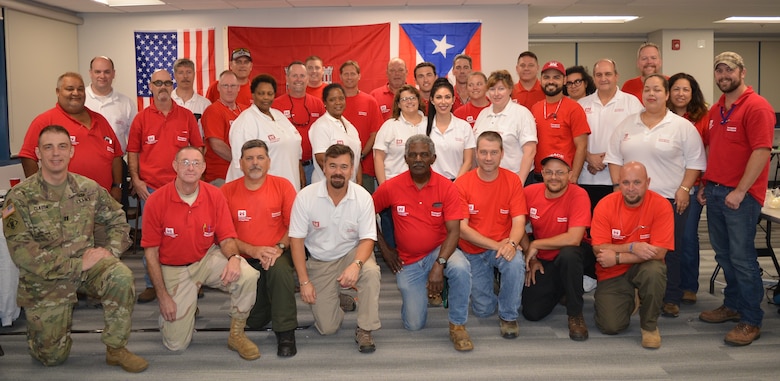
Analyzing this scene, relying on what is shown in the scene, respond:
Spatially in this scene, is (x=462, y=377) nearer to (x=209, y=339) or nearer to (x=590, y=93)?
(x=209, y=339)

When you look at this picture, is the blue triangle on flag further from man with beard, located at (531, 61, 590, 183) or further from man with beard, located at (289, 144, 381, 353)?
man with beard, located at (289, 144, 381, 353)

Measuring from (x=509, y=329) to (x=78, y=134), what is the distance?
3244 millimetres

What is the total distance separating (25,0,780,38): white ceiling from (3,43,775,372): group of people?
3678 millimetres

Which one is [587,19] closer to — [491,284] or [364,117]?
[364,117]

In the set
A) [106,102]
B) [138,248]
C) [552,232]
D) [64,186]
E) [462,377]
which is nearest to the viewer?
[462,377]

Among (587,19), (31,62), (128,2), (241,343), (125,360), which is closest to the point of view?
(125,360)

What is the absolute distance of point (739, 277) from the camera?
371cm

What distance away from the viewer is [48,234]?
10.9 feet

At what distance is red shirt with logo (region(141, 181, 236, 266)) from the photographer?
353cm

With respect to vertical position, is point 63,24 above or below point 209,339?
above

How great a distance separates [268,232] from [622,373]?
2.18 m

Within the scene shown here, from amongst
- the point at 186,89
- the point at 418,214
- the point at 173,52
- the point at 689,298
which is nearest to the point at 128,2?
the point at 173,52

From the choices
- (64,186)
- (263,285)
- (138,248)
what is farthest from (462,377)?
(138,248)

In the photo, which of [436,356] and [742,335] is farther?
[742,335]
